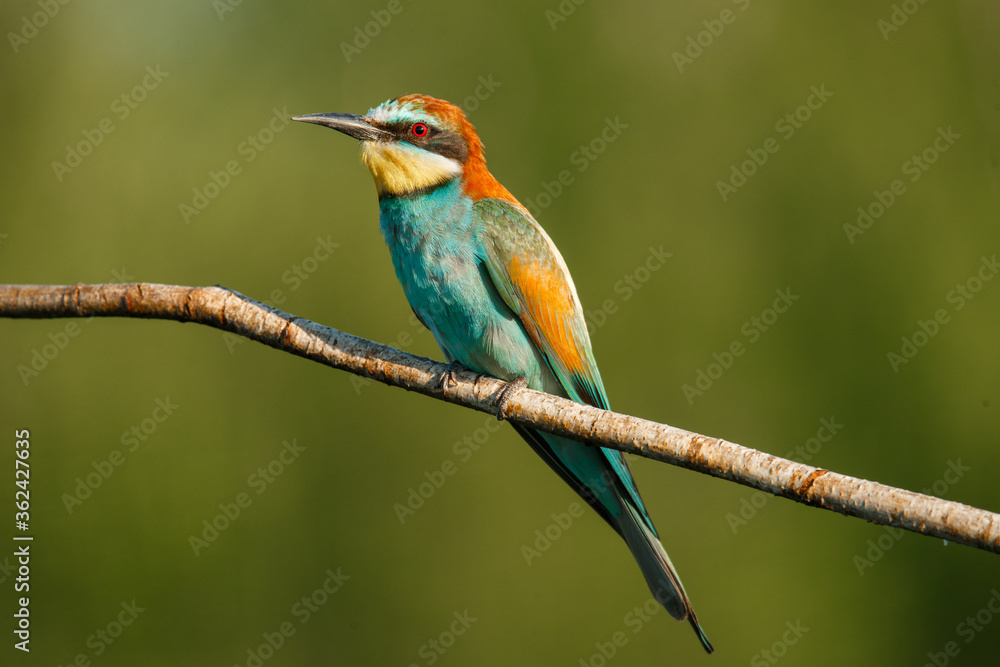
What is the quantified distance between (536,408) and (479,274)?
40.4 inches

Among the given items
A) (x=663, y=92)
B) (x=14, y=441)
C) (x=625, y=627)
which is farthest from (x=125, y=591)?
(x=663, y=92)

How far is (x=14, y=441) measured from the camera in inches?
253

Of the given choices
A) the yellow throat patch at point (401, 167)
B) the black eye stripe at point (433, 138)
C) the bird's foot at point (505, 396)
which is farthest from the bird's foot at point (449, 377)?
the black eye stripe at point (433, 138)

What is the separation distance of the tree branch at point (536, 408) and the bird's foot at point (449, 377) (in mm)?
18

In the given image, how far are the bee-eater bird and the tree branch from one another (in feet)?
1.06

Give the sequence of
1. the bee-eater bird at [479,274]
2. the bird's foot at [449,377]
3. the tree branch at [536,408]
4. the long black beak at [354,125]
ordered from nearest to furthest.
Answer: the tree branch at [536,408], the bird's foot at [449,377], the bee-eater bird at [479,274], the long black beak at [354,125]

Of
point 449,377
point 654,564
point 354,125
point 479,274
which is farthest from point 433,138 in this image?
point 654,564

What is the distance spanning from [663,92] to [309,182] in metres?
3.65

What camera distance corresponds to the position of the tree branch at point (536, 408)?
1.81 metres

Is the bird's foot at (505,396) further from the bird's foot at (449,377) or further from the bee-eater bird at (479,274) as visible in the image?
the bird's foot at (449,377)

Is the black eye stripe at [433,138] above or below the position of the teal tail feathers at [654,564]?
above

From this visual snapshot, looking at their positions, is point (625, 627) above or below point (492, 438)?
below

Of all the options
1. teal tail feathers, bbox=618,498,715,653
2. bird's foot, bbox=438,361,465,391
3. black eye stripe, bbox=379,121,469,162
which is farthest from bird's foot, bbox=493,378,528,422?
black eye stripe, bbox=379,121,469,162

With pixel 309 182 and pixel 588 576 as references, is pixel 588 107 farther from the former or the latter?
pixel 588 576
